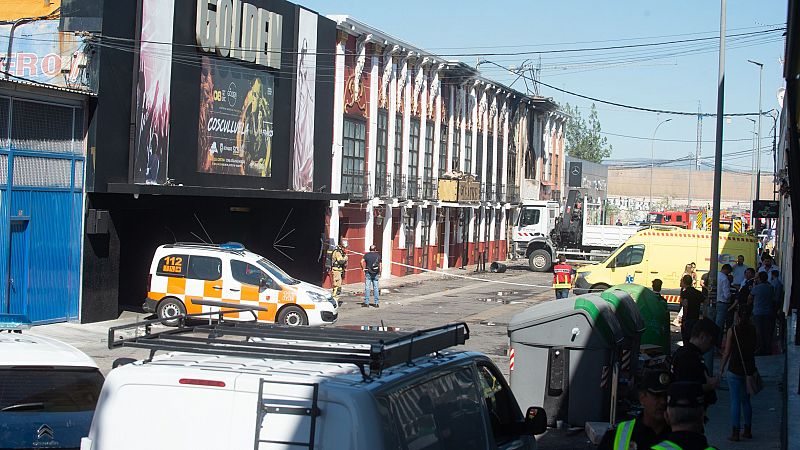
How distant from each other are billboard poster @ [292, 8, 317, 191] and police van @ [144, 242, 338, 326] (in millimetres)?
9332

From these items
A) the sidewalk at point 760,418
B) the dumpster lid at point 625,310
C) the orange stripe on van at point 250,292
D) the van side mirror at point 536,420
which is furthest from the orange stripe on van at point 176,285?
the van side mirror at point 536,420

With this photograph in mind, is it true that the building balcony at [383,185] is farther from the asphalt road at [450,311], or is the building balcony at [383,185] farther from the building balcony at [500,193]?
the building balcony at [500,193]

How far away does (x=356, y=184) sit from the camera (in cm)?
3775

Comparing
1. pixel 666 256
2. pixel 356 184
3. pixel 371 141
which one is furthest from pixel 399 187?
pixel 666 256

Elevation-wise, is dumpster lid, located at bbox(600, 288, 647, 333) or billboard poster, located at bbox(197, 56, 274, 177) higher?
billboard poster, located at bbox(197, 56, 274, 177)

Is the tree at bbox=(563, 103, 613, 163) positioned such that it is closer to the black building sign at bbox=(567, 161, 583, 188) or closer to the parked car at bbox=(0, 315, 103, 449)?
the black building sign at bbox=(567, 161, 583, 188)

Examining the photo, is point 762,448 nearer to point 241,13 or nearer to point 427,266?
point 241,13

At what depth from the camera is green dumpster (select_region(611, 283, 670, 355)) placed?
57.9ft

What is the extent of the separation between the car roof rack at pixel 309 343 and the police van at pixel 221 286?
1634cm

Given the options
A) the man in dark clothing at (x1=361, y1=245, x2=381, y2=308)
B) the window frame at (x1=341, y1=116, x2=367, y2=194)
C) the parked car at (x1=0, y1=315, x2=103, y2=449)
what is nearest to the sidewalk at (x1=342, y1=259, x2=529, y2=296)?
the window frame at (x1=341, y1=116, x2=367, y2=194)

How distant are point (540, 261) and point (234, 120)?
78.0 ft

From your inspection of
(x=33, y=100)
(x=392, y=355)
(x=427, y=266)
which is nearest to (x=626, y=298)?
(x=392, y=355)

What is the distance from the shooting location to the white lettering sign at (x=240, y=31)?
88.4 ft

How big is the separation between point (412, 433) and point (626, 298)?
35.5ft
